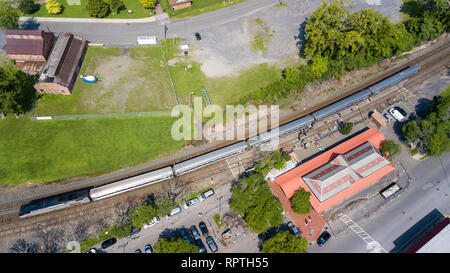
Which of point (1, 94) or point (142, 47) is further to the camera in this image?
point (142, 47)

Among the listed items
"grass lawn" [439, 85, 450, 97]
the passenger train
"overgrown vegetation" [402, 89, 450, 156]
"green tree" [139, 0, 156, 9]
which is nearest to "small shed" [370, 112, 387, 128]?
"overgrown vegetation" [402, 89, 450, 156]

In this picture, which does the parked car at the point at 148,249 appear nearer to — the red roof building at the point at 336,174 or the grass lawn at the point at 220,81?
the red roof building at the point at 336,174

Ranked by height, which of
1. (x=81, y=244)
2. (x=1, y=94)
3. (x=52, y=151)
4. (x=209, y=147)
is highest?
(x=1, y=94)

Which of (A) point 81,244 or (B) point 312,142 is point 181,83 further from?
(A) point 81,244

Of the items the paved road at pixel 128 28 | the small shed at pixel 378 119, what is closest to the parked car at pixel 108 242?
the paved road at pixel 128 28

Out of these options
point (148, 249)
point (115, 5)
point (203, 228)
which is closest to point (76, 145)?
point (148, 249)

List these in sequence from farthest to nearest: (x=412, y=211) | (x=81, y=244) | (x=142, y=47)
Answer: (x=142, y=47), (x=412, y=211), (x=81, y=244)

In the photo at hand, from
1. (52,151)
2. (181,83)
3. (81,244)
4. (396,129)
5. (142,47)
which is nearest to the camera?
(81,244)

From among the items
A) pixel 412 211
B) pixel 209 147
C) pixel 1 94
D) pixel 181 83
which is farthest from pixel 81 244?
pixel 412 211
